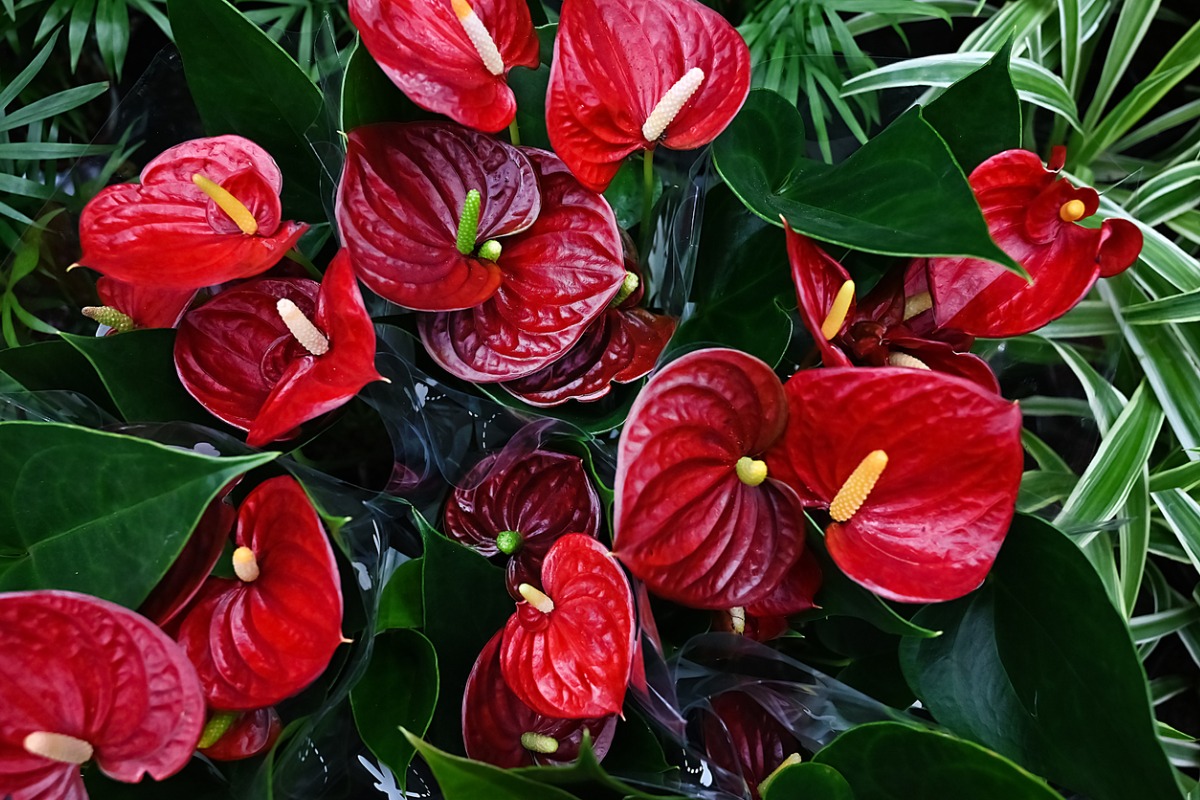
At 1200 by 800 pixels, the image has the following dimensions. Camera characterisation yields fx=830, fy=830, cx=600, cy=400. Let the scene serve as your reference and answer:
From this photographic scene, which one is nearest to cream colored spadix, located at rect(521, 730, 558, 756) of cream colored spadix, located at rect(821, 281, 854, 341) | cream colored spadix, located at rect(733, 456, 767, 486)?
cream colored spadix, located at rect(733, 456, 767, 486)

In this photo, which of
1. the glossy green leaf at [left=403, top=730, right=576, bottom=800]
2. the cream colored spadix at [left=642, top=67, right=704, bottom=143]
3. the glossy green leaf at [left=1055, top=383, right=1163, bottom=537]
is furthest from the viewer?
the glossy green leaf at [left=1055, top=383, right=1163, bottom=537]

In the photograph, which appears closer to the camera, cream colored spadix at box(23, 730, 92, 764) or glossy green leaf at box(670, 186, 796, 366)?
cream colored spadix at box(23, 730, 92, 764)

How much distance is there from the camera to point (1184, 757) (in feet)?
3.39

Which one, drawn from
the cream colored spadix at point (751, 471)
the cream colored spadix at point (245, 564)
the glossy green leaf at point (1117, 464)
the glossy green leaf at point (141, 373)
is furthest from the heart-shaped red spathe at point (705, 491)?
the glossy green leaf at point (1117, 464)

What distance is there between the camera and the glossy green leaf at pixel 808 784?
0.49m

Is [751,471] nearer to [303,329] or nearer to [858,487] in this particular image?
[858,487]

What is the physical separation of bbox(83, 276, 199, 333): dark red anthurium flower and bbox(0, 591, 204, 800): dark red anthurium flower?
22cm

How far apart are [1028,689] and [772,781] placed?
199 mm

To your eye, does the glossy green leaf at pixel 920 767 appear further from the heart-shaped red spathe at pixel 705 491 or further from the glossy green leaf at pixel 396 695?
the glossy green leaf at pixel 396 695

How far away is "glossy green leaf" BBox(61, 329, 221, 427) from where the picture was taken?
21.5 inches

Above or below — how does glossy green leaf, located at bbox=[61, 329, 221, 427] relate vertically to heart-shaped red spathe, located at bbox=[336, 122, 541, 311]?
below

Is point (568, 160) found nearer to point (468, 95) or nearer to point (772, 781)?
point (468, 95)

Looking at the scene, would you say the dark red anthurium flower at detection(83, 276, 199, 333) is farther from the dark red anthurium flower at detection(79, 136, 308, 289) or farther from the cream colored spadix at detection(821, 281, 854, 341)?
the cream colored spadix at detection(821, 281, 854, 341)

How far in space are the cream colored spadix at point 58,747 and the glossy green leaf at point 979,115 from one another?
675 millimetres
